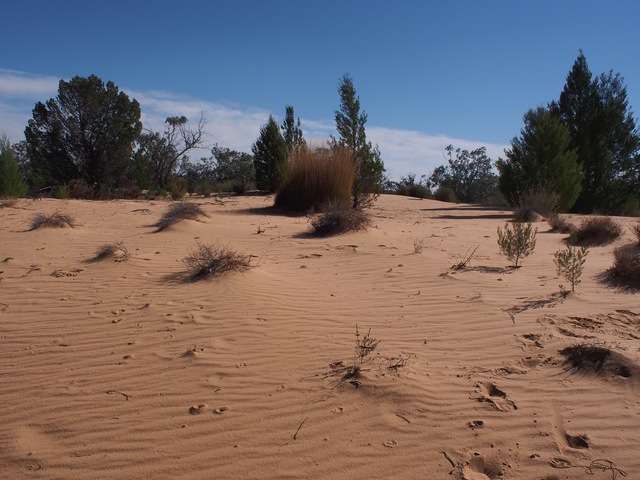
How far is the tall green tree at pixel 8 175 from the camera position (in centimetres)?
1435

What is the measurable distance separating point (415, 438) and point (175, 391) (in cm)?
155

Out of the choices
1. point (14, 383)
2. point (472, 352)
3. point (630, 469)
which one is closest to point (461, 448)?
point (630, 469)

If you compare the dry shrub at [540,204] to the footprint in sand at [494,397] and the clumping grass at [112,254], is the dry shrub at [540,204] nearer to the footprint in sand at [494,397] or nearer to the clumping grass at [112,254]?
the clumping grass at [112,254]

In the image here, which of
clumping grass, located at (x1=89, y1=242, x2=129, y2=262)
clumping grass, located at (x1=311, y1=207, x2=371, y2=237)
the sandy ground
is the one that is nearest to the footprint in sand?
the sandy ground

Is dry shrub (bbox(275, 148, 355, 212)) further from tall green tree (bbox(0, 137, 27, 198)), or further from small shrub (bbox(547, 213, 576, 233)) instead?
tall green tree (bbox(0, 137, 27, 198))

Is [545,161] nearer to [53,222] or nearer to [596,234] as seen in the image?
[596,234]

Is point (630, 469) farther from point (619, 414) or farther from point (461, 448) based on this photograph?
point (461, 448)

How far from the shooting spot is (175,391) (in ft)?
11.5

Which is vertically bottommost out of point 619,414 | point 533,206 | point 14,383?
point 14,383

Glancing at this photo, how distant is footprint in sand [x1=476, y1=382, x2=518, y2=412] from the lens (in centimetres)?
318

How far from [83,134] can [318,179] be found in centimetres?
1089

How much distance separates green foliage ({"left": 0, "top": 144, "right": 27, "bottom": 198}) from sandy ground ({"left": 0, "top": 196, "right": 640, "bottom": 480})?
28.3 feet

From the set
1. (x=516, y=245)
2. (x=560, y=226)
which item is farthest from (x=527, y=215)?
(x=516, y=245)

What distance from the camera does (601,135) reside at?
2408 centimetres
